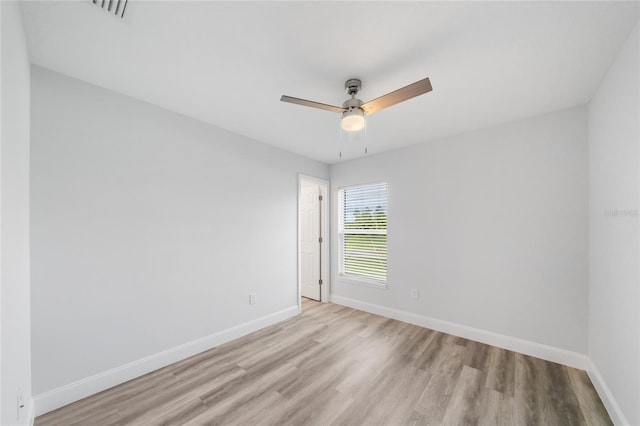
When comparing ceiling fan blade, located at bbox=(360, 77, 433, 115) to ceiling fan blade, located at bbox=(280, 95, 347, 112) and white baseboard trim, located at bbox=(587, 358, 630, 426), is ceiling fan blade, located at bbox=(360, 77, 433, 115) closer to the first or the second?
ceiling fan blade, located at bbox=(280, 95, 347, 112)

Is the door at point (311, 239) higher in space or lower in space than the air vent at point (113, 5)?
lower

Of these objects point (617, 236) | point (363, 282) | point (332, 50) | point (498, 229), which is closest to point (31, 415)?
point (332, 50)

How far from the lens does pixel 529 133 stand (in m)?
2.65

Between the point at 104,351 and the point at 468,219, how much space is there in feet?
12.9

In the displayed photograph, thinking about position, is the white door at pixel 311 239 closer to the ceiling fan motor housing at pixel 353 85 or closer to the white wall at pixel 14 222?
the ceiling fan motor housing at pixel 353 85

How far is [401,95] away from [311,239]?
10.8ft

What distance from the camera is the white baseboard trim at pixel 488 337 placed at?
2410 millimetres

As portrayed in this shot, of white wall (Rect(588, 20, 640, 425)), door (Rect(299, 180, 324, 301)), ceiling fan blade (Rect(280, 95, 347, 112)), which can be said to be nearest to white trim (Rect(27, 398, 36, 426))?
ceiling fan blade (Rect(280, 95, 347, 112))

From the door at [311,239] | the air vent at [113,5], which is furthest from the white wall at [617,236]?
the door at [311,239]

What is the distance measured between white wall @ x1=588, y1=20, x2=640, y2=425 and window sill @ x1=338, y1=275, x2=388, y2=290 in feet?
7.18

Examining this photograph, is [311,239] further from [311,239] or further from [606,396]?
[606,396]

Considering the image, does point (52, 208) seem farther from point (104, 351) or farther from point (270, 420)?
point (270, 420)

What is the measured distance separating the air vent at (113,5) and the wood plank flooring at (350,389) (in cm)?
262

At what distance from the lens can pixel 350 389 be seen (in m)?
2.08
